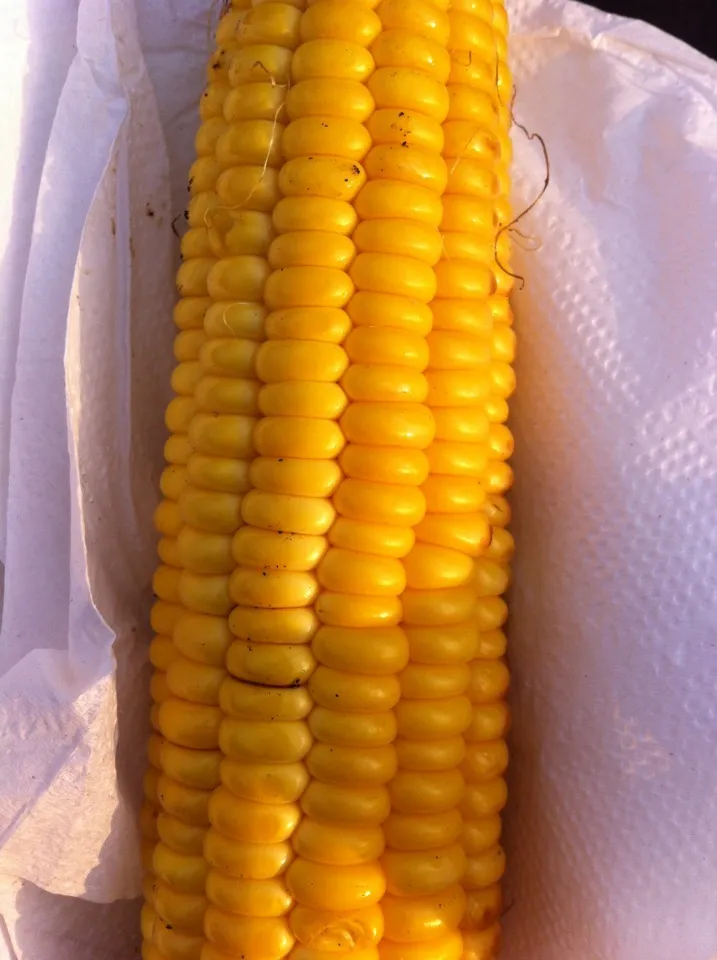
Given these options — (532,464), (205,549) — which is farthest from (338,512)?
(532,464)

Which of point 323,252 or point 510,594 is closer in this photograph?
point 323,252

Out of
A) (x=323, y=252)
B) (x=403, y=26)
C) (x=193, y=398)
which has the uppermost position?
(x=403, y=26)

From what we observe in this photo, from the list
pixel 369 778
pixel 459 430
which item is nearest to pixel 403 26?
pixel 459 430

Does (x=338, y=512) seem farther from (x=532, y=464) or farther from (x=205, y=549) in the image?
(x=532, y=464)

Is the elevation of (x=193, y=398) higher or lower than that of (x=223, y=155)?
lower

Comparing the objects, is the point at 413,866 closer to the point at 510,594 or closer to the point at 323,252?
the point at 510,594
